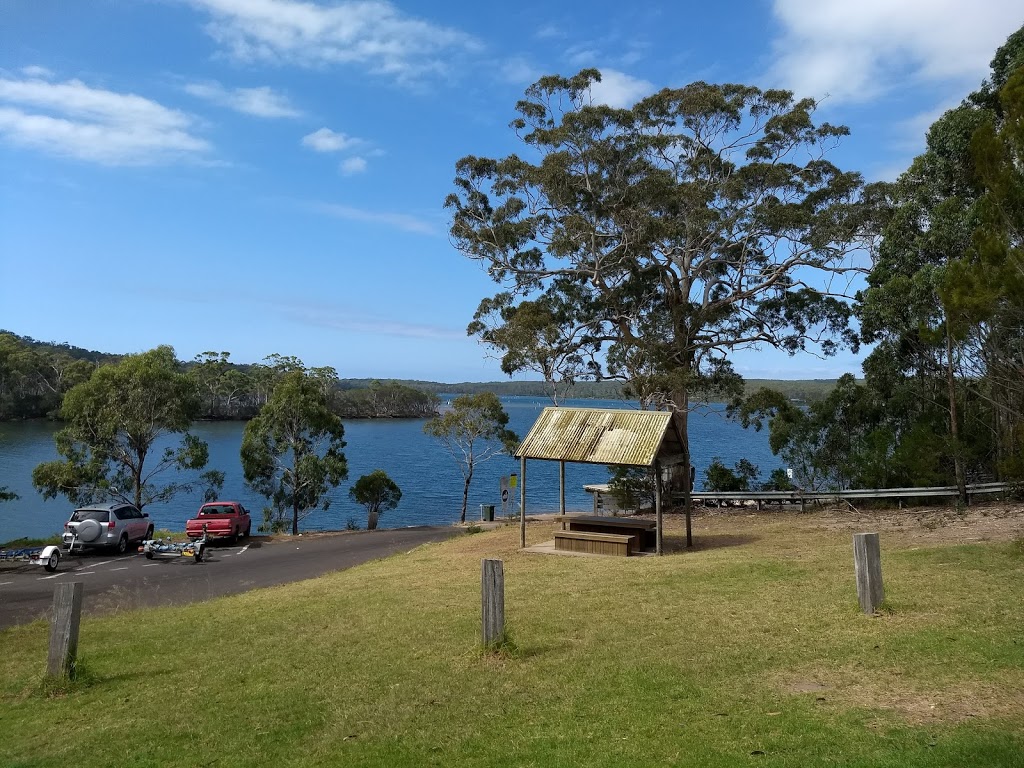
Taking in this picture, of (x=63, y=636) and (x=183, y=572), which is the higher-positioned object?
(x=63, y=636)

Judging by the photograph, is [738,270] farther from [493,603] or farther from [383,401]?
[383,401]

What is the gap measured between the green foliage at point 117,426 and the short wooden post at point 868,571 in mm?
29375

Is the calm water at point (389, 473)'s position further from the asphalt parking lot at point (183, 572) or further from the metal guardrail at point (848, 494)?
the asphalt parking lot at point (183, 572)

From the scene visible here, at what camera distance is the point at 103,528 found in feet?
70.4

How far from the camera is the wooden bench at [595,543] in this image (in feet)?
53.4

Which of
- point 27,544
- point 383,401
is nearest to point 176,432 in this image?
point 27,544

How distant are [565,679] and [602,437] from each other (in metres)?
10.4

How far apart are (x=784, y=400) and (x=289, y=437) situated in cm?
2127

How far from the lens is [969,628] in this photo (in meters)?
7.78

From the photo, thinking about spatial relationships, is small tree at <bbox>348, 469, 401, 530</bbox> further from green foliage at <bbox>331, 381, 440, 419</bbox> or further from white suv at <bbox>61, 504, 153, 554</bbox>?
green foliage at <bbox>331, 381, 440, 419</bbox>

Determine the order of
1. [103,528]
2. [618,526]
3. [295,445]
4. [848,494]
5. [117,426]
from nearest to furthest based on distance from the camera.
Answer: [618,526] → [103,528] → [848,494] → [117,426] → [295,445]

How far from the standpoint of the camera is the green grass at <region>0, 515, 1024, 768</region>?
525 cm

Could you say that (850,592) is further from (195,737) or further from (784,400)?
(784,400)

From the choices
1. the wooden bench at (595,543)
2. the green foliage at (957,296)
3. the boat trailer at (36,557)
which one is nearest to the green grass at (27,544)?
the boat trailer at (36,557)
